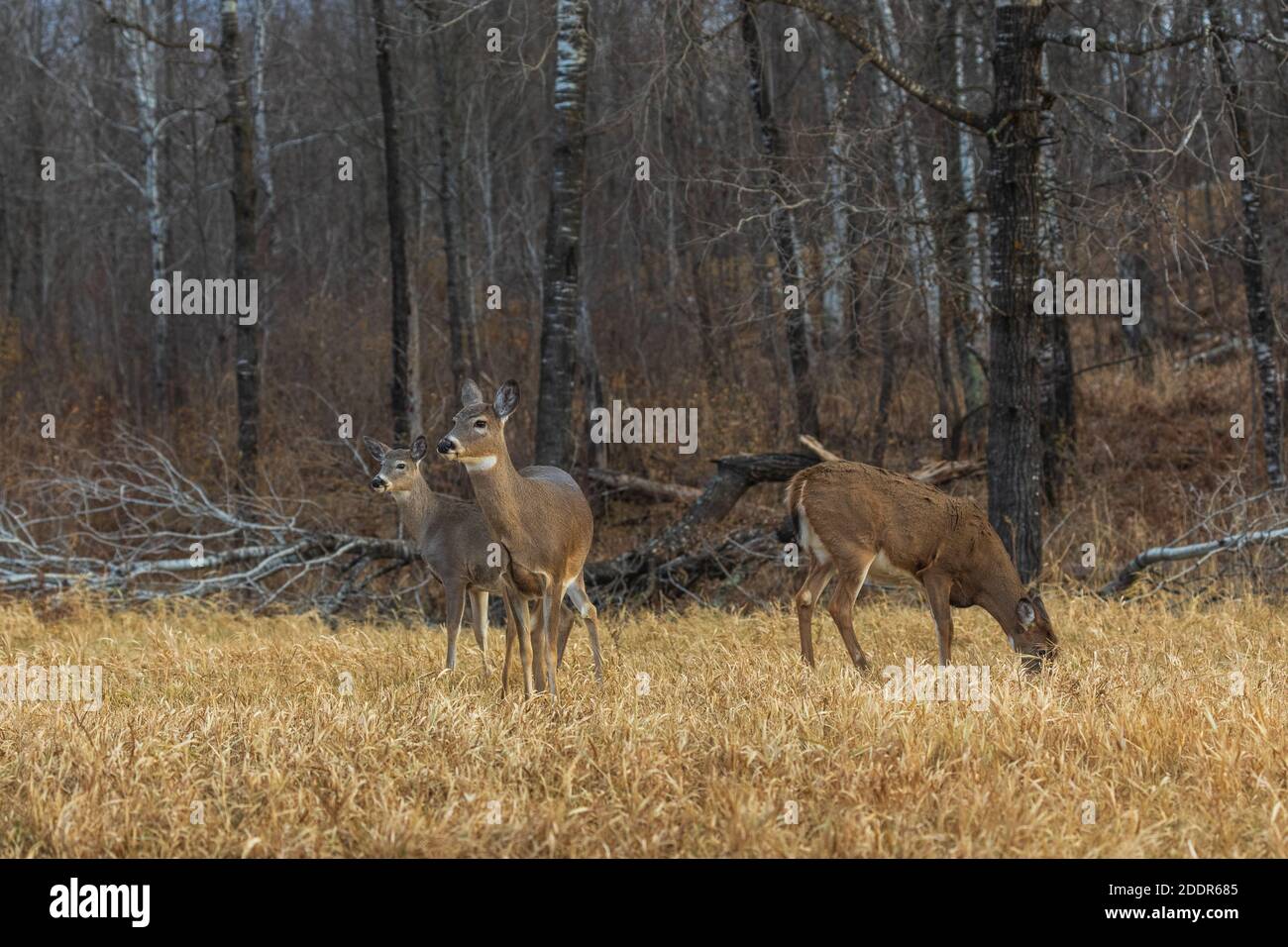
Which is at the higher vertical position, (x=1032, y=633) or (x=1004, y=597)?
(x=1004, y=597)

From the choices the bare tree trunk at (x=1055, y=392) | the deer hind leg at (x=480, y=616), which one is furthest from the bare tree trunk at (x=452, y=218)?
the deer hind leg at (x=480, y=616)

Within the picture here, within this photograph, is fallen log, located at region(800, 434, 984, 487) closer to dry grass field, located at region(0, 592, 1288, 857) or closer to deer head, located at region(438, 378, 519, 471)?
dry grass field, located at region(0, 592, 1288, 857)

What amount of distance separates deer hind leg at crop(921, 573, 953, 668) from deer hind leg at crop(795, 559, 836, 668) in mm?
575

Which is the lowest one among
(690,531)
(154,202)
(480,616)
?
(480,616)

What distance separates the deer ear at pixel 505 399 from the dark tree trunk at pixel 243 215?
338 inches

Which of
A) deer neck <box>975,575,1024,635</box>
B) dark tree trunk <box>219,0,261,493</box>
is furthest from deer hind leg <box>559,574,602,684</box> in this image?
dark tree trunk <box>219,0,261,493</box>

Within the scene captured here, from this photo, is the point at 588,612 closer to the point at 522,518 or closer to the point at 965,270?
the point at 522,518

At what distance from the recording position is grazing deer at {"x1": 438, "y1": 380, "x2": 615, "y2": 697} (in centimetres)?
725

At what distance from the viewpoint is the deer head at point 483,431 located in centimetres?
715

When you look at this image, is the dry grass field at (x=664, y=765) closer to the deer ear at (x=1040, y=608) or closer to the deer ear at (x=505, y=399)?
the deer ear at (x=1040, y=608)

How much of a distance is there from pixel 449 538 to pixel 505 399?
2341mm

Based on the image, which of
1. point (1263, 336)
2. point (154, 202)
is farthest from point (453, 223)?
point (1263, 336)

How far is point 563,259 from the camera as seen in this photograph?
1195 cm
